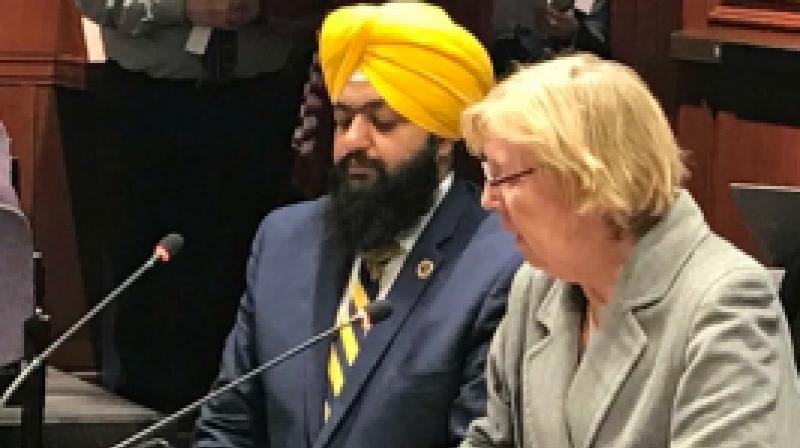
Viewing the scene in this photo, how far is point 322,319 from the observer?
96.0 inches

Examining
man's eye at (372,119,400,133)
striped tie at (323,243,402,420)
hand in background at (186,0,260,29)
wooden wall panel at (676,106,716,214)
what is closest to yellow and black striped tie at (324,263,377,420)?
striped tie at (323,243,402,420)

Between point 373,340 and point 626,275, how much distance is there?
0.63 metres

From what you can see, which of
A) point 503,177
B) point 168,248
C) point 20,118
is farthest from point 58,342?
point 20,118

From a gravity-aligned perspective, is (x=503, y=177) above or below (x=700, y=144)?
above

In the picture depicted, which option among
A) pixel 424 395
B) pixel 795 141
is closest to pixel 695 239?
pixel 424 395

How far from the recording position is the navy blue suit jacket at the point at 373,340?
2318 mm

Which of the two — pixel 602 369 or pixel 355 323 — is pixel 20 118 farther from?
pixel 602 369

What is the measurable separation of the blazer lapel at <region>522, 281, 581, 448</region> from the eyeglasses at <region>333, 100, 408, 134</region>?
60 cm

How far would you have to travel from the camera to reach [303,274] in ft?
8.19

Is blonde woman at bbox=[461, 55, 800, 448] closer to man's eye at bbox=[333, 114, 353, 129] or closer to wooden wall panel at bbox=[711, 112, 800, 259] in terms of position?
man's eye at bbox=[333, 114, 353, 129]

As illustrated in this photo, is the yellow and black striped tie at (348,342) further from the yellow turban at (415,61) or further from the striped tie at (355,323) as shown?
the yellow turban at (415,61)

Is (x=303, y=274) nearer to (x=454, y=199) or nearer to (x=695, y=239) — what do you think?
(x=454, y=199)

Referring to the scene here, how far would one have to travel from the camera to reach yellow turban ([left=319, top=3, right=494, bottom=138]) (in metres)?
2.46

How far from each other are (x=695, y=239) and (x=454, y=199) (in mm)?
713
